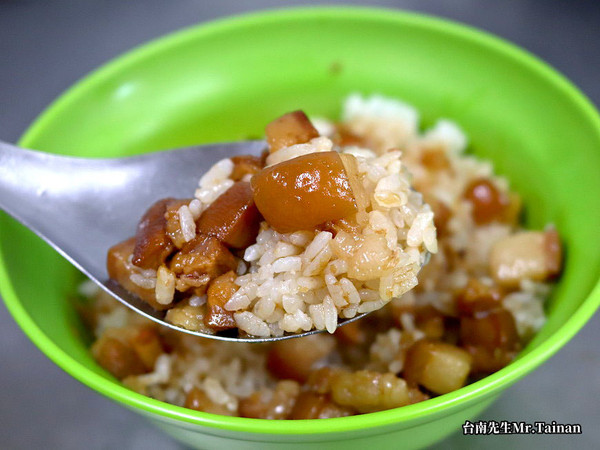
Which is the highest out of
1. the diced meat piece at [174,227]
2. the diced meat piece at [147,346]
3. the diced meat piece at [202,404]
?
the diced meat piece at [174,227]

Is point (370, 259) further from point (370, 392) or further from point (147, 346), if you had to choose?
point (147, 346)

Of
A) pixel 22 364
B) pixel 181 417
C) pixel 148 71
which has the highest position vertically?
pixel 148 71

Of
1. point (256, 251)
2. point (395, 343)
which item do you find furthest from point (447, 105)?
point (256, 251)

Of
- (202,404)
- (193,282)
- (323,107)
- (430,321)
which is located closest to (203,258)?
(193,282)

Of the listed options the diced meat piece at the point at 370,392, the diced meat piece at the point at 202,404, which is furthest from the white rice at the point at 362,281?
the diced meat piece at the point at 370,392

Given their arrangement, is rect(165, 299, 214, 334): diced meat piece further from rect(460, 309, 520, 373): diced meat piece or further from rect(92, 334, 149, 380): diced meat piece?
rect(460, 309, 520, 373): diced meat piece

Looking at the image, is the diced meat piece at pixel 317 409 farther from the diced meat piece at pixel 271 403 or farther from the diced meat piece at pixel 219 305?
the diced meat piece at pixel 219 305

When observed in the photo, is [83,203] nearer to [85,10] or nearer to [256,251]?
[256,251]
